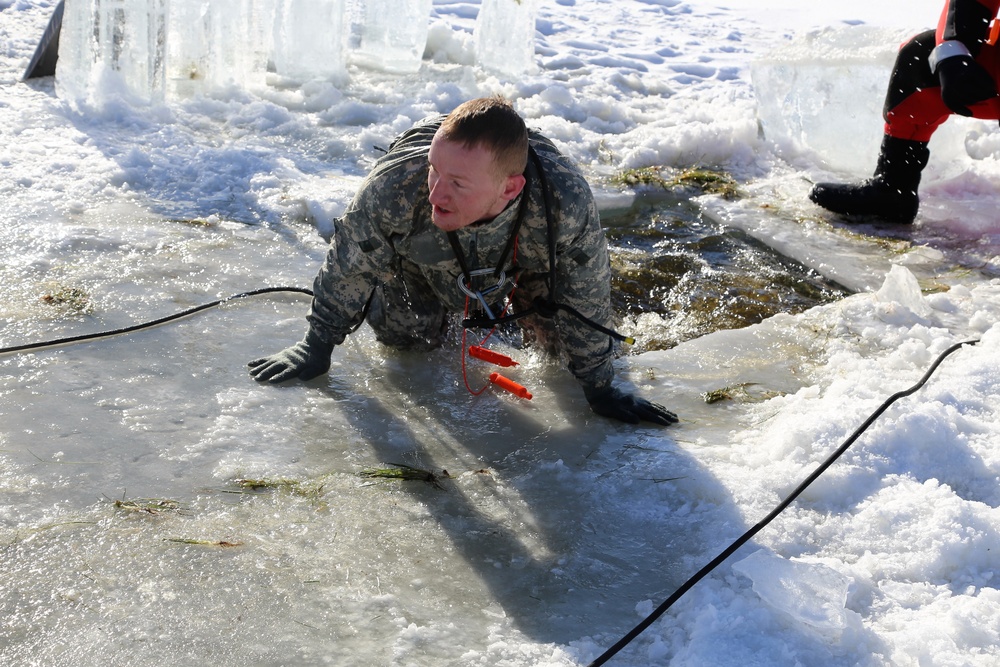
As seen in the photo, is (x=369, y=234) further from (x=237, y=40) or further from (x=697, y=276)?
(x=237, y=40)

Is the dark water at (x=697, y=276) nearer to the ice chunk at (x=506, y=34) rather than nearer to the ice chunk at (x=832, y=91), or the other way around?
the ice chunk at (x=832, y=91)

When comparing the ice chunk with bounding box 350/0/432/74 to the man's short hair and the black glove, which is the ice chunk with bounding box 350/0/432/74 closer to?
the black glove

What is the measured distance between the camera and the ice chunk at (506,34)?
7781mm

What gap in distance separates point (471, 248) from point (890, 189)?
10.9 ft

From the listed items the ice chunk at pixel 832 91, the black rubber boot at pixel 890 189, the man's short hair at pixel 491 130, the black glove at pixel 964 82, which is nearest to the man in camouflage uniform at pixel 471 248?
the man's short hair at pixel 491 130

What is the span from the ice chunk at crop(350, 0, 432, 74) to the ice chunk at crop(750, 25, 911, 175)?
111 inches

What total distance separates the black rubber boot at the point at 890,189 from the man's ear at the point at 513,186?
3.27 metres

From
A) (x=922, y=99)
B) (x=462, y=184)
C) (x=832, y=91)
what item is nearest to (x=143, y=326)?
(x=462, y=184)

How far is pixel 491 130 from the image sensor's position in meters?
2.58

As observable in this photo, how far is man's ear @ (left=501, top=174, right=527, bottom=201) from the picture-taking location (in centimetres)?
271

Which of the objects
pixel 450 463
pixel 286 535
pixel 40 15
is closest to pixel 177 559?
pixel 286 535

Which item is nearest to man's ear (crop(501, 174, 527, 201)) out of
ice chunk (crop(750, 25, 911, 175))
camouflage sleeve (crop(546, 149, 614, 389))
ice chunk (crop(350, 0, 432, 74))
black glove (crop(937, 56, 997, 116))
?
camouflage sleeve (crop(546, 149, 614, 389))

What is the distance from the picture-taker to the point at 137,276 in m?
3.87

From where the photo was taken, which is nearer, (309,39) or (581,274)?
(581,274)
